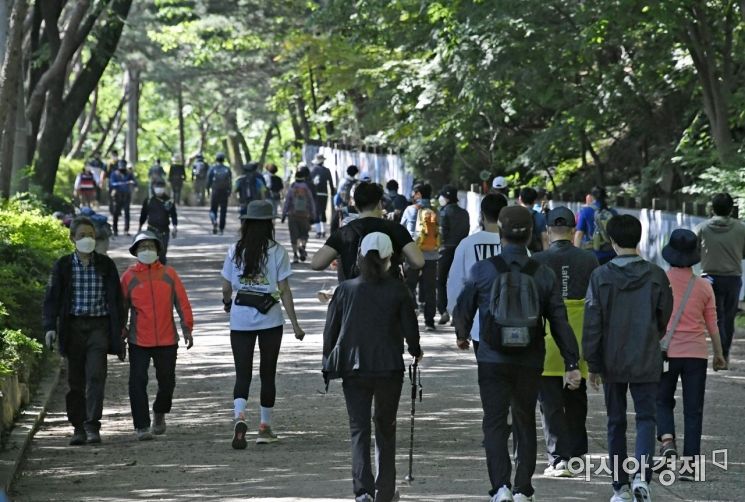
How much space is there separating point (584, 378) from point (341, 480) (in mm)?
1643

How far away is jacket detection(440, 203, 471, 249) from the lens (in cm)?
1995

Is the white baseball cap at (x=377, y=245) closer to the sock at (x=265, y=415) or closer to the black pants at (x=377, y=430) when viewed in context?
the black pants at (x=377, y=430)

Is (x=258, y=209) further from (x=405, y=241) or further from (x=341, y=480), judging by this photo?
(x=341, y=480)

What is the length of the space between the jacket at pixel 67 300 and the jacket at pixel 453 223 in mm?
8187

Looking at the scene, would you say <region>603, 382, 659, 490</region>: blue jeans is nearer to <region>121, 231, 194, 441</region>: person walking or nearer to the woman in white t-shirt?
the woman in white t-shirt

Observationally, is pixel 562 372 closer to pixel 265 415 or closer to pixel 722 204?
pixel 265 415

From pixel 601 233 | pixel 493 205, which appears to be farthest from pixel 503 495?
pixel 601 233

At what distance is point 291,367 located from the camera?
1664cm

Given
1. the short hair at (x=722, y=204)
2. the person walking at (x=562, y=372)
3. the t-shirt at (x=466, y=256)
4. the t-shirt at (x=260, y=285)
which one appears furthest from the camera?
the short hair at (x=722, y=204)

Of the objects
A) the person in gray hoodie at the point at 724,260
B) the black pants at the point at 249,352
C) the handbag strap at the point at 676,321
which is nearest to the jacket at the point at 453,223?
the person in gray hoodie at the point at 724,260

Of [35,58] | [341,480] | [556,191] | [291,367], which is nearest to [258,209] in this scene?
[341,480]

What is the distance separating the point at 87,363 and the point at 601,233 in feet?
32.3

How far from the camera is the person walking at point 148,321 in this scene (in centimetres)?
1231

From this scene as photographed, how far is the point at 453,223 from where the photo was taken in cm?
1998
